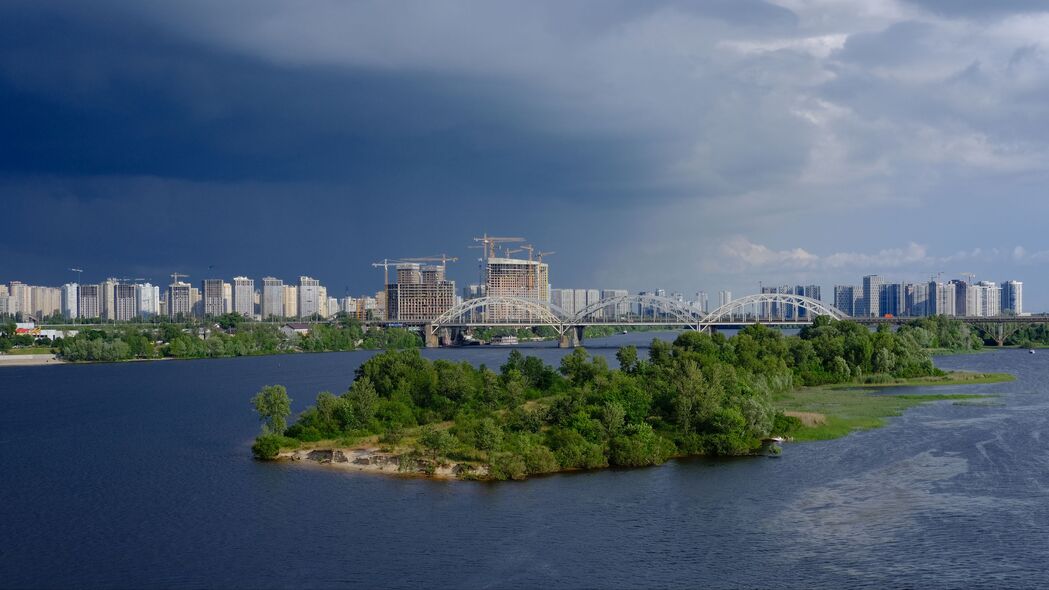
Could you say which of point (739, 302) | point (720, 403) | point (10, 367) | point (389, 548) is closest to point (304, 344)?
point (10, 367)

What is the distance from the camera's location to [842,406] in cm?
3984

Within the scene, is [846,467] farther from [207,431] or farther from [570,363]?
[207,431]

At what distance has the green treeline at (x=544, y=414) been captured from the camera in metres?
27.1

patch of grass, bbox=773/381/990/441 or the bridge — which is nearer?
patch of grass, bbox=773/381/990/441

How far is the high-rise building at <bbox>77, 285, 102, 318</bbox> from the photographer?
6845 inches

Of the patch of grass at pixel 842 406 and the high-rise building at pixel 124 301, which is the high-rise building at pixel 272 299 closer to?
the high-rise building at pixel 124 301

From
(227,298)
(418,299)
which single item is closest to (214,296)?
(227,298)

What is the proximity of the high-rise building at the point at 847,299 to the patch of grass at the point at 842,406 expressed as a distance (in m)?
130

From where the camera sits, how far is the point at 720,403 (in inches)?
1217

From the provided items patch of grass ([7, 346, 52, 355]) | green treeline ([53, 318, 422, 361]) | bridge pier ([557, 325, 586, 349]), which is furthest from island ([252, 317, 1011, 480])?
patch of grass ([7, 346, 52, 355])

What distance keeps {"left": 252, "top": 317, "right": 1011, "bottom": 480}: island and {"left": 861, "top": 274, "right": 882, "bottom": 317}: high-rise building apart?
438ft

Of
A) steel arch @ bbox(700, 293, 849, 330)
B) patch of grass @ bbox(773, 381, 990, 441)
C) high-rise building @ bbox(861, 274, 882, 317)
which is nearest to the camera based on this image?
patch of grass @ bbox(773, 381, 990, 441)

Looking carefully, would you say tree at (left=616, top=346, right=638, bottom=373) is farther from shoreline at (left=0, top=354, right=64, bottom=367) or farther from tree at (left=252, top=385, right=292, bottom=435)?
shoreline at (left=0, top=354, right=64, bottom=367)

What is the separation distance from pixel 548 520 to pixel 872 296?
Result: 6326 inches
